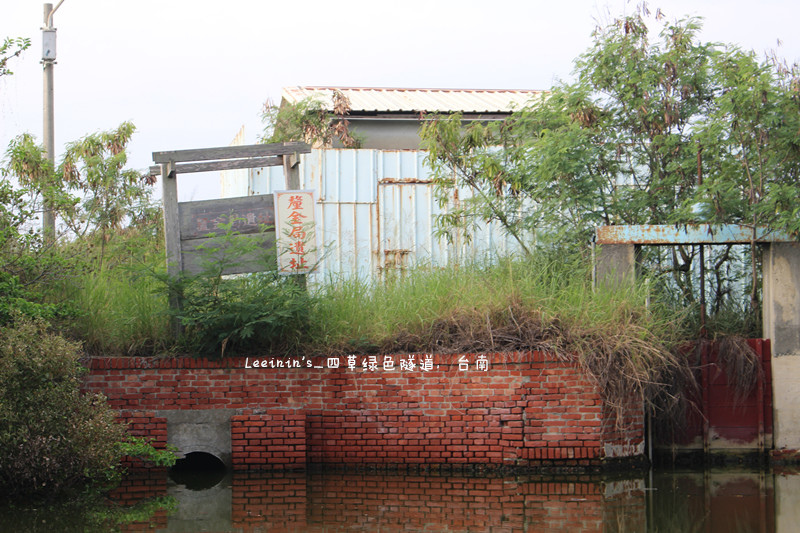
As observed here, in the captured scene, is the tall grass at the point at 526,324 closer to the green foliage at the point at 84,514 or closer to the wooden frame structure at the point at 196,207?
the wooden frame structure at the point at 196,207

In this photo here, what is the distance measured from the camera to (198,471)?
33.0 ft

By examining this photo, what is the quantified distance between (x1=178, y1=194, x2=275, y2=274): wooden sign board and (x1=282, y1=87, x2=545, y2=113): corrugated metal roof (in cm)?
649

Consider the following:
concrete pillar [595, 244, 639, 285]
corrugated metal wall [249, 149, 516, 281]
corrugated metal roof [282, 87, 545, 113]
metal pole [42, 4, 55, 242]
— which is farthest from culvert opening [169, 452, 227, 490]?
corrugated metal roof [282, 87, 545, 113]

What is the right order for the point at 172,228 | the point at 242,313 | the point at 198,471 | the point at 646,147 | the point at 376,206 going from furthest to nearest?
the point at 376,206, the point at 646,147, the point at 172,228, the point at 198,471, the point at 242,313

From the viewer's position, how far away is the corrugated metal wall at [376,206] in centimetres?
1461

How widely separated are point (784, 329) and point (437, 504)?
17.5 ft

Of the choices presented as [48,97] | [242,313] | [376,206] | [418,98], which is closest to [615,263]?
[242,313]

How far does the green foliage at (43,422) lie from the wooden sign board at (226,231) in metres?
2.16

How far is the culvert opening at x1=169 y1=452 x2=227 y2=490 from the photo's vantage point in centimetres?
936

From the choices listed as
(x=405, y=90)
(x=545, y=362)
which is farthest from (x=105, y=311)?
(x=405, y=90)

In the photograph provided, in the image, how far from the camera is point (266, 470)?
9734 millimetres

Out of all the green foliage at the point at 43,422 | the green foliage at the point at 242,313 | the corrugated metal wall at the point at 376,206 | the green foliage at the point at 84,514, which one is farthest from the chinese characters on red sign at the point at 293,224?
the corrugated metal wall at the point at 376,206

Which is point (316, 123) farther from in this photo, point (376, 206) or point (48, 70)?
point (48, 70)

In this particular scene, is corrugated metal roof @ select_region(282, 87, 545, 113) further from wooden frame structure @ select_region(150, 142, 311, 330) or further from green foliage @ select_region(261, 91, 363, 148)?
wooden frame structure @ select_region(150, 142, 311, 330)
